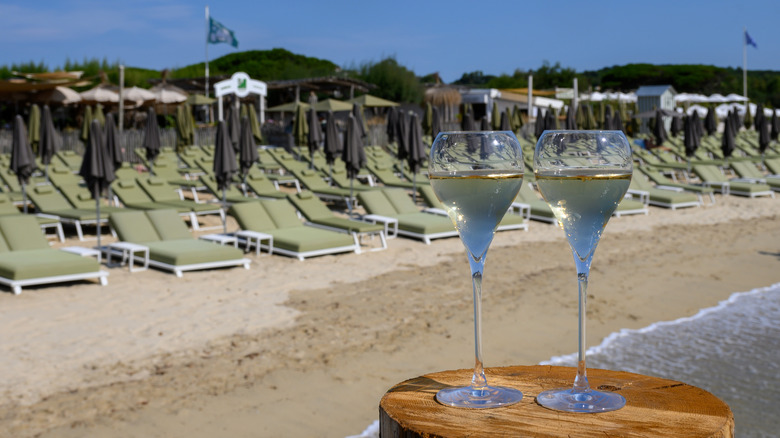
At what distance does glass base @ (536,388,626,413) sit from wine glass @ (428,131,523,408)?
0.16ft

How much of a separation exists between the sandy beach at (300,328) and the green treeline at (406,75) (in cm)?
2822

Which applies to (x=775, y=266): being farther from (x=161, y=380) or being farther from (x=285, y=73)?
(x=285, y=73)

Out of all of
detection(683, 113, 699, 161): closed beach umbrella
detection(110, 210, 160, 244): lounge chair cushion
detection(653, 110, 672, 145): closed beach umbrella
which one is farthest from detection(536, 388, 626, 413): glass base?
detection(653, 110, 672, 145): closed beach umbrella

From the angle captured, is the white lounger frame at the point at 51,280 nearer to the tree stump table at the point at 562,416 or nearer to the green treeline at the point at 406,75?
the tree stump table at the point at 562,416

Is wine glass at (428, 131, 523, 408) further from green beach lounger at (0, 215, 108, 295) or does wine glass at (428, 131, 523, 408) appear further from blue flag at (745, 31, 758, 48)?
blue flag at (745, 31, 758, 48)

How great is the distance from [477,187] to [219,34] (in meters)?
34.8

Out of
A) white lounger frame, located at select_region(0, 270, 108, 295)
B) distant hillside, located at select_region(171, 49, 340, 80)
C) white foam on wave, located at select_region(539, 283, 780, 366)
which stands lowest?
white foam on wave, located at select_region(539, 283, 780, 366)

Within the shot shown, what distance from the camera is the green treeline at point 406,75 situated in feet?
131

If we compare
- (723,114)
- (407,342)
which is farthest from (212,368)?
(723,114)

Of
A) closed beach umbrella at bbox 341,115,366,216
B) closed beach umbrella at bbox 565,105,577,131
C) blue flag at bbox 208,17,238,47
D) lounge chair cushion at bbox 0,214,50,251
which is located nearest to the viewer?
lounge chair cushion at bbox 0,214,50,251

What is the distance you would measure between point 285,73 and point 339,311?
4469 centimetres

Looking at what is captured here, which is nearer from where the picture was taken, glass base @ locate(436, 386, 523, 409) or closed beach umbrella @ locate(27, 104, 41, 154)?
glass base @ locate(436, 386, 523, 409)

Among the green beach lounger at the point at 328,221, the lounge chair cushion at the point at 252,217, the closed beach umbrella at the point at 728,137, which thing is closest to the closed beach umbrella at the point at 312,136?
the green beach lounger at the point at 328,221

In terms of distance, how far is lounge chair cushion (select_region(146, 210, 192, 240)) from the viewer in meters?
10.1
